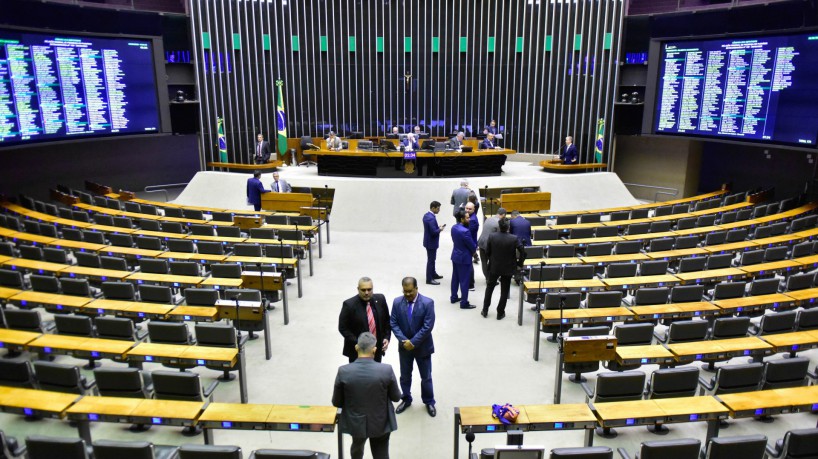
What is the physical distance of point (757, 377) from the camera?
539cm

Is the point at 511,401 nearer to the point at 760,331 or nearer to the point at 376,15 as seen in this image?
the point at 760,331

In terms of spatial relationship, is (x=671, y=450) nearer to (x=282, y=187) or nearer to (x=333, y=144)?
(x=282, y=187)

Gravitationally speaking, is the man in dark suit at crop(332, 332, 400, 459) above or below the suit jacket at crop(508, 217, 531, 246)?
below

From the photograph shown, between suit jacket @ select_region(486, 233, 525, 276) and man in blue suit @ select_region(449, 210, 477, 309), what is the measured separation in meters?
0.40

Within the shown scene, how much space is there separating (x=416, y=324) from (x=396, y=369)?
1.41 metres

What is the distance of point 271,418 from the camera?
4371 millimetres

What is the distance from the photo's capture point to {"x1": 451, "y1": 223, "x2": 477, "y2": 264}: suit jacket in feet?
25.6

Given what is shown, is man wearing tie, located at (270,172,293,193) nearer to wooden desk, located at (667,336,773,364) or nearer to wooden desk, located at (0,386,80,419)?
wooden desk, located at (0,386,80,419)

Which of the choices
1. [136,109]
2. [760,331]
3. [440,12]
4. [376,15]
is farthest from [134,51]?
[760,331]

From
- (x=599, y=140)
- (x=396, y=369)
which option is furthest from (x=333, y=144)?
(x=396, y=369)

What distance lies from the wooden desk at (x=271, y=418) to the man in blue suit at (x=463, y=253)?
3827 millimetres

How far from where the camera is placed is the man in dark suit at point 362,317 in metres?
5.21

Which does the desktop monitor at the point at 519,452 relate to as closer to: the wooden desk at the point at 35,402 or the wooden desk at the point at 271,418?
the wooden desk at the point at 271,418

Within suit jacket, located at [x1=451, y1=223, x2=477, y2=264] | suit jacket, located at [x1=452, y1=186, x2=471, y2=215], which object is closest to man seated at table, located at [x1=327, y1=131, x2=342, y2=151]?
suit jacket, located at [x1=452, y1=186, x2=471, y2=215]
